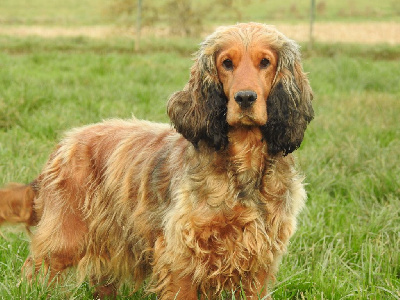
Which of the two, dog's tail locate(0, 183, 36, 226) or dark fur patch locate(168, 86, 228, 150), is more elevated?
dark fur patch locate(168, 86, 228, 150)

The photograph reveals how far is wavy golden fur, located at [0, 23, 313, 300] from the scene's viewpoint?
279 centimetres

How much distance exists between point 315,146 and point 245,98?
12.0 feet

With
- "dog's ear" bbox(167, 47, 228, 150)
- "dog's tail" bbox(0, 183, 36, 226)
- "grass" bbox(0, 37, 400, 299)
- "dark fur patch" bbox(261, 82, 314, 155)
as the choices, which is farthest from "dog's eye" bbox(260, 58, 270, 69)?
"dog's tail" bbox(0, 183, 36, 226)

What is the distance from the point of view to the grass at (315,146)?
11.5 ft

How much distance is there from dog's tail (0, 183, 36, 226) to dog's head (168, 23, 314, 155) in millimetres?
1128

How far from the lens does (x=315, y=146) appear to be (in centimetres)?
616

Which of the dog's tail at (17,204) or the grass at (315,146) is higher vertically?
the dog's tail at (17,204)

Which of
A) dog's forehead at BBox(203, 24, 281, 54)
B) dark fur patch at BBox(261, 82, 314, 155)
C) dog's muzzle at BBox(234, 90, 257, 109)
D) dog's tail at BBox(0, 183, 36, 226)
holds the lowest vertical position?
dog's tail at BBox(0, 183, 36, 226)

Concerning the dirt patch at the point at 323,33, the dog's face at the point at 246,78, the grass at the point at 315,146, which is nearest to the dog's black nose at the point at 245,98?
the dog's face at the point at 246,78

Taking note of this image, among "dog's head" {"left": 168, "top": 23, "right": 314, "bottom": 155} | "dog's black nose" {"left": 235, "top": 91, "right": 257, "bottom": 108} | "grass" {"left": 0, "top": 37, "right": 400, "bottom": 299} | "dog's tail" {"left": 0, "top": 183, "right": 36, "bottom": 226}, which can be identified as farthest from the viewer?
"grass" {"left": 0, "top": 37, "right": 400, "bottom": 299}

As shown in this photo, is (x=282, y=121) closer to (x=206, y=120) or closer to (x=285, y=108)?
(x=285, y=108)

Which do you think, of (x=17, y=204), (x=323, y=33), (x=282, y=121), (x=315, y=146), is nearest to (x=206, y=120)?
(x=282, y=121)

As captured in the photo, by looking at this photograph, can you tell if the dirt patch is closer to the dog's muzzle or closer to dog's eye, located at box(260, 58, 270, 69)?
dog's eye, located at box(260, 58, 270, 69)

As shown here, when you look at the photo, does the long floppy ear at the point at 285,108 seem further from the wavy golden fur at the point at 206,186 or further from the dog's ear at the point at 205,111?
the dog's ear at the point at 205,111
